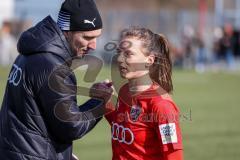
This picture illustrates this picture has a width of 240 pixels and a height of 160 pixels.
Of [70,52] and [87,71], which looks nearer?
[70,52]

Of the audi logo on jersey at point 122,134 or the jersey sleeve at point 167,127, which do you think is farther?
the audi logo on jersey at point 122,134

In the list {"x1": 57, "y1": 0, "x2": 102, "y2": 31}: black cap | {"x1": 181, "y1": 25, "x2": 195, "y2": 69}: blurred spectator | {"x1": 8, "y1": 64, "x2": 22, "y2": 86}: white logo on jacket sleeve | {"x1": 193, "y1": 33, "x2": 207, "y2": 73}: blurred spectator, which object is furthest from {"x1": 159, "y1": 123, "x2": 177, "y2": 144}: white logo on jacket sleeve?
{"x1": 181, "y1": 25, "x2": 195, "y2": 69}: blurred spectator

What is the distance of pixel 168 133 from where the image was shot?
168 inches

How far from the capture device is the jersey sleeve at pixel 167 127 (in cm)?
427

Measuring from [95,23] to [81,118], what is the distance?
67 centimetres

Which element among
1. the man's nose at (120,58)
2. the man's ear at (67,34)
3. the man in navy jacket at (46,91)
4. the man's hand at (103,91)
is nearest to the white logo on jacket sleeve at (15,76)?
the man in navy jacket at (46,91)

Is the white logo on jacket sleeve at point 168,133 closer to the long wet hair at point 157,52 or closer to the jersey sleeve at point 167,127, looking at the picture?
the jersey sleeve at point 167,127

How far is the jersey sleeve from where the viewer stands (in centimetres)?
427

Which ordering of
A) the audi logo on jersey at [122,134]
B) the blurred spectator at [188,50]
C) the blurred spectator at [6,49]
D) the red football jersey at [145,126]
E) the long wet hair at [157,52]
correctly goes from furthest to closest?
the blurred spectator at [188,50], the blurred spectator at [6,49], the long wet hair at [157,52], the audi logo on jersey at [122,134], the red football jersey at [145,126]

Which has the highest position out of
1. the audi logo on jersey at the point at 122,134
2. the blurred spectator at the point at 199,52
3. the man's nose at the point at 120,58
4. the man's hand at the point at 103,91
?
the man's nose at the point at 120,58

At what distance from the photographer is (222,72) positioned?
2766 cm

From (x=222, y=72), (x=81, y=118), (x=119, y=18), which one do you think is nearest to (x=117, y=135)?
(x=81, y=118)

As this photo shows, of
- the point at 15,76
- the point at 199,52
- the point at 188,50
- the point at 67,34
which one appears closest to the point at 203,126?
the point at 67,34

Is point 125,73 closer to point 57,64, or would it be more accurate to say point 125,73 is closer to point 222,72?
point 57,64
